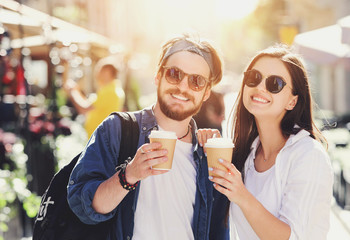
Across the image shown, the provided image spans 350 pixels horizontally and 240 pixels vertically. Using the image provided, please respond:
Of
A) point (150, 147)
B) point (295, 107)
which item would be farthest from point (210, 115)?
point (150, 147)

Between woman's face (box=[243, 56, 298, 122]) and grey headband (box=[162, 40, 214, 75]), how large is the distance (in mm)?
304

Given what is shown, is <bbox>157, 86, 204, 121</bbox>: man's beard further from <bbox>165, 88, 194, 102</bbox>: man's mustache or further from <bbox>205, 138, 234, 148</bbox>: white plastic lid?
<bbox>205, 138, 234, 148</bbox>: white plastic lid

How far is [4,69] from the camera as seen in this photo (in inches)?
184

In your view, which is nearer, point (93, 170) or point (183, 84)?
point (93, 170)

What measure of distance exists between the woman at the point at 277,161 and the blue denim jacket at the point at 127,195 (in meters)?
0.11

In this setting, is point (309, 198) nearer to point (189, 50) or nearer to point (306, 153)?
point (306, 153)

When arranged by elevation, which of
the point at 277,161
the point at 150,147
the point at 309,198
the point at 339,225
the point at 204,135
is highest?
the point at 150,147

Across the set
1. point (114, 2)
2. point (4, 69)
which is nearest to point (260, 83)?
A: point (4, 69)

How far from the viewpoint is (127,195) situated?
6.72 ft

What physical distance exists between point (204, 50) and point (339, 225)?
13.8 feet

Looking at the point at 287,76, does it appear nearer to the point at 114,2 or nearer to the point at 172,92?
the point at 172,92

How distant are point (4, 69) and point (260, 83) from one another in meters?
3.54

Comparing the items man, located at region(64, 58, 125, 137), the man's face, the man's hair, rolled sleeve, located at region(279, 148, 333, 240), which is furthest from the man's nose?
man, located at region(64, 58, 125, 137)

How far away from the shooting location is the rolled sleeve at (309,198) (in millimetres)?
1953
